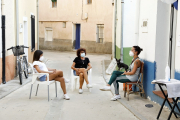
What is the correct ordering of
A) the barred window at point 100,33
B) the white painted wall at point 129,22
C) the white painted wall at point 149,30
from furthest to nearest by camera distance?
the barred window at point 100,33 < the white painted wall at point 129,22 < the white painted wall at point 149,30

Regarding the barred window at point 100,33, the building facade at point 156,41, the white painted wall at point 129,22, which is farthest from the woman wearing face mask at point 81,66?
the barred window at point 100,33

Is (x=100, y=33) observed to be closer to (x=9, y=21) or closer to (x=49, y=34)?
(x=49, y=34)

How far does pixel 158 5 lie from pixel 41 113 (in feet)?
11.6

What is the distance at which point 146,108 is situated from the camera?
6.65m

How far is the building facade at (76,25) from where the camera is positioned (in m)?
24.2

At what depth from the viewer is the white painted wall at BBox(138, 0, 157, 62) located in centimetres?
709

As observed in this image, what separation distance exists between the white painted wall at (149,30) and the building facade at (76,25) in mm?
15672

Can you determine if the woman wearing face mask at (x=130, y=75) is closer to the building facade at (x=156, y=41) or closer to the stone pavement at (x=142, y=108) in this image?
the building facade at (x=156, y=41)

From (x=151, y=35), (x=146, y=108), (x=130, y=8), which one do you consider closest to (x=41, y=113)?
(x=146, y=108)

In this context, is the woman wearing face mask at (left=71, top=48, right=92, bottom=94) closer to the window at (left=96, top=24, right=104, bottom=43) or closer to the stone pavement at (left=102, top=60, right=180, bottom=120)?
the stone pavement at (left=102, top=60, right=180, bottom=120)

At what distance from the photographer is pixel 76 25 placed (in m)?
26.6

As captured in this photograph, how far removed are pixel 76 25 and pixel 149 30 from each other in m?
19.4

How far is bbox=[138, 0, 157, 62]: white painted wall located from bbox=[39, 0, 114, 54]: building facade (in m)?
15.7

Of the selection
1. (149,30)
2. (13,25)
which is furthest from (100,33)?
(149,30)
